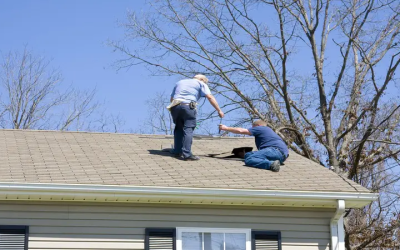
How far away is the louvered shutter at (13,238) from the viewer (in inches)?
359

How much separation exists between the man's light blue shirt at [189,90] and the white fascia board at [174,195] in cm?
207

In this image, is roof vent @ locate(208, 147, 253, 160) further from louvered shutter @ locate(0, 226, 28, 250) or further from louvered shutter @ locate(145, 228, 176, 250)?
louvered shutter @ locate(0, 226, 28, 250)

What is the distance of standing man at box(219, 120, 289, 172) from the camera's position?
11211 millimetres

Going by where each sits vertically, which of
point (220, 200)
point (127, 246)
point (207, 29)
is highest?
point (207, 29)

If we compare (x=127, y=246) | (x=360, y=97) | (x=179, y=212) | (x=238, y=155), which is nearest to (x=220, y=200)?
(x=179, y=212)

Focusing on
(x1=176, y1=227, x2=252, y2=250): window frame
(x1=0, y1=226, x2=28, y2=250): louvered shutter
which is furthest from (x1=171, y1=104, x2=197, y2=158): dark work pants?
(x1=0, y1=226, x2=28, y2=250): louvered shutter

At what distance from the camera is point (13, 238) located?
915cm

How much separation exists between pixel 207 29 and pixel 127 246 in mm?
11105

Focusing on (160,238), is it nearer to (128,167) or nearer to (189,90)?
(128,167)

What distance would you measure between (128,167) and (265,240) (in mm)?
2274

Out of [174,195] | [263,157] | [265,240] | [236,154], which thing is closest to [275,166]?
[263,157]

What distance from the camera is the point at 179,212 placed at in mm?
9852

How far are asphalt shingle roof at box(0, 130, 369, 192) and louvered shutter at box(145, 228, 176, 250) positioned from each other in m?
0.62

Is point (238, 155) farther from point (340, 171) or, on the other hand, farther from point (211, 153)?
point (340, 171)
